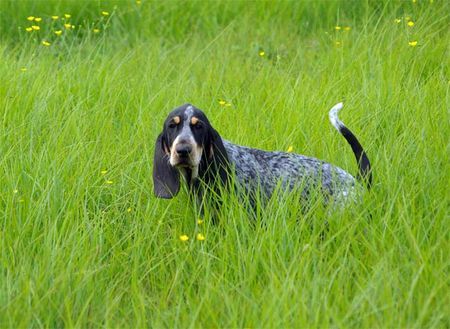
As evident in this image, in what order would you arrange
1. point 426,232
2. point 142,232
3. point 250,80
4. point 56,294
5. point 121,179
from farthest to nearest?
point 250,80 → point 121,179 → point 142,232 → point 426,232 → point 56,294

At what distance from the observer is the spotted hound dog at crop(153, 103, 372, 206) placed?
465cm

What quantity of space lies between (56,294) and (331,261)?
1.37m

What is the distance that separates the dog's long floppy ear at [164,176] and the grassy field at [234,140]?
10 centimetres

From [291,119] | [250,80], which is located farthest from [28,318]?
[250,80]

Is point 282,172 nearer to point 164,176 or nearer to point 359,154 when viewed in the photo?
point 359,154

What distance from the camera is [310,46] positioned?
25.9ft

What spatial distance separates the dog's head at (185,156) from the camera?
459 centimetres

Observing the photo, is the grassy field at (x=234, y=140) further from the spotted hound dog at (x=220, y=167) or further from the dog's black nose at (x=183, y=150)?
the dog's black nose at (x=183, y=150)

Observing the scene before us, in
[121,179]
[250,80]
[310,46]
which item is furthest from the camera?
[310,46]

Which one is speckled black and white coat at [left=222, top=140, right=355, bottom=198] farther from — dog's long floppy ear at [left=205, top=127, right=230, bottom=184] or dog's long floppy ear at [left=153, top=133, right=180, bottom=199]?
dog's long floppy ear at [left=153, top=133, right=180, bottom=199]

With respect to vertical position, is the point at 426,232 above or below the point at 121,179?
above

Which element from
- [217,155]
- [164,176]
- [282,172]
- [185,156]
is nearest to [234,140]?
[282,172]

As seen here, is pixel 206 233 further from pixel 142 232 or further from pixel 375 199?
pixel 375 199

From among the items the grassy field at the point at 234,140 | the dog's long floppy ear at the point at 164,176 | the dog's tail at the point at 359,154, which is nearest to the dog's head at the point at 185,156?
the dog's long floppy ear at the point at 164,176
